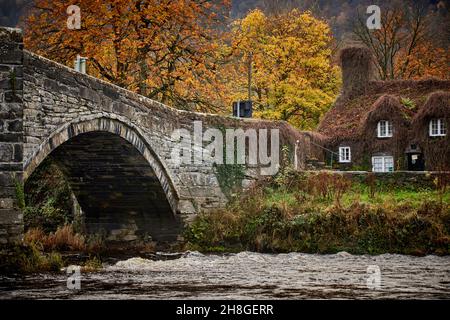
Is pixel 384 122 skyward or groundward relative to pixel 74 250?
skyward

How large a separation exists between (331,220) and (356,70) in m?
16.9

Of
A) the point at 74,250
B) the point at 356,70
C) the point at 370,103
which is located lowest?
the point at 74,250

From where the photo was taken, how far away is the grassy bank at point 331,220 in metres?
20.2

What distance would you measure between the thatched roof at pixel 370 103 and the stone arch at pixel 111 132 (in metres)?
13.9

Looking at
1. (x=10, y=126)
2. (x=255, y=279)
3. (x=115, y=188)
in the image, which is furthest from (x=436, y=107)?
(x=10, y=126)

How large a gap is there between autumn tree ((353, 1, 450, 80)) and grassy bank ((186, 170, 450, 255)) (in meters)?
18.1

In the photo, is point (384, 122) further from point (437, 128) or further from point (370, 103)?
point (437, 128)

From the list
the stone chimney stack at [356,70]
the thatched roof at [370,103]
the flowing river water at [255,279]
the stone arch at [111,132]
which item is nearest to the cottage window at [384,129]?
the thatched roof at [370,103]

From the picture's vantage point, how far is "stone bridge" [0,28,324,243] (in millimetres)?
14391

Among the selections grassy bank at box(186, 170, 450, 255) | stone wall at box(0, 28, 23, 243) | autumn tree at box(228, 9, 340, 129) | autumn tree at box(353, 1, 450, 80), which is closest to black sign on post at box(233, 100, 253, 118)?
grassy bank at box(186, 170, 450, 255)

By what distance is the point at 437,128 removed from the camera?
3192cm

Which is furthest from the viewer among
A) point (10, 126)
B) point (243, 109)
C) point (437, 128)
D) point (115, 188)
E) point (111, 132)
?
point (437, 128)

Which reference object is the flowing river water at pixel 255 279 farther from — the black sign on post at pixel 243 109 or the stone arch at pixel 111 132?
the black sign on post at pixel 243 109
